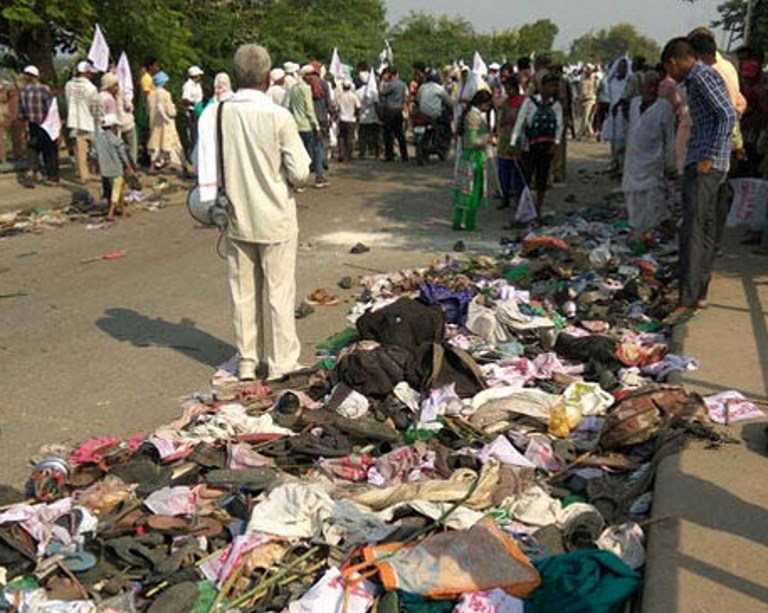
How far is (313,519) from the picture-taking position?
12.5ft

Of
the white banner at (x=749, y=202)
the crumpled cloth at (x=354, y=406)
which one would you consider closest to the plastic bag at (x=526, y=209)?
the white banner at (x=749, y=202)

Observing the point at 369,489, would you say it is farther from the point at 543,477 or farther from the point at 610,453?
the point at 610,453

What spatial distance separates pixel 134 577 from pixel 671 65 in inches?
205

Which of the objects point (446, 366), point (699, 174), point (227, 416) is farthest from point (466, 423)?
point (699, 174)

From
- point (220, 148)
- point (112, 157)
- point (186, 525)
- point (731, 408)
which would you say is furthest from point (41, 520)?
point (112, 157)

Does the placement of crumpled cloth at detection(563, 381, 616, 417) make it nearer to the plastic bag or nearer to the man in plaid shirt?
the man in plaid shirt

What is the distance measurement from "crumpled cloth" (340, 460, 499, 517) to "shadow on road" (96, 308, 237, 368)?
2.67 meters

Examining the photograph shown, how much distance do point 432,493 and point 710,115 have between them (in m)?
3.84

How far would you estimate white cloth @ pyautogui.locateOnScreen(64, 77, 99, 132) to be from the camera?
1386cm

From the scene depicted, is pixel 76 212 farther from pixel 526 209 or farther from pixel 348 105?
pixel 348 105

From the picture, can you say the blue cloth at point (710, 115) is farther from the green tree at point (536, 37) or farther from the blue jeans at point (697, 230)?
the green tree at point (536, 37)

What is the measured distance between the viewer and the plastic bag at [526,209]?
35.1 feet

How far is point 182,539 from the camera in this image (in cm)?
385

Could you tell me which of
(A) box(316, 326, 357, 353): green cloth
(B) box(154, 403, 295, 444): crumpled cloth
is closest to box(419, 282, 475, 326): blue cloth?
(A) box(316, 326, 357, 353): green cloth
